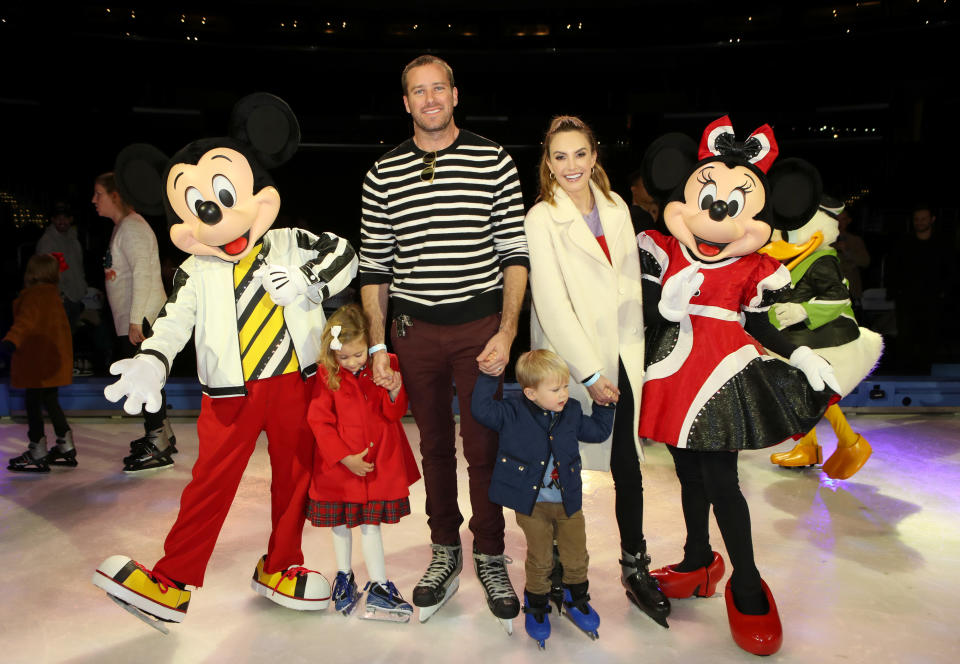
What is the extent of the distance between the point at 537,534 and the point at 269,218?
1205mm

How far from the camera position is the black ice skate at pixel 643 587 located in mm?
2277

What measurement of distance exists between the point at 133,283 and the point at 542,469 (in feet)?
8.43

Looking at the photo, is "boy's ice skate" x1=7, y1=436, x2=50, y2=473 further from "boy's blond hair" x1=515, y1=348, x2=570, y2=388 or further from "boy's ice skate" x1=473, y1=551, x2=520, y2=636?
"boy's blond hair" x1=515, y1=348, x2=570, y2=388

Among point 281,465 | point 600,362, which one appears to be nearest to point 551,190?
point 600,362

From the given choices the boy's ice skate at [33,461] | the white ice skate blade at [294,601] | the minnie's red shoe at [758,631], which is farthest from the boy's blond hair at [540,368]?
the boy's ice skate at [33,461]

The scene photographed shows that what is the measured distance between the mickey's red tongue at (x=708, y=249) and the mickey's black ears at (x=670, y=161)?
8.7 inches

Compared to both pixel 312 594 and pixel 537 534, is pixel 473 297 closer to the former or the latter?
pixel 537 534

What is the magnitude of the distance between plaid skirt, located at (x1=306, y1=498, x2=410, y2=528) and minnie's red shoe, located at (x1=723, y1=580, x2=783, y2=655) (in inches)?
40.2

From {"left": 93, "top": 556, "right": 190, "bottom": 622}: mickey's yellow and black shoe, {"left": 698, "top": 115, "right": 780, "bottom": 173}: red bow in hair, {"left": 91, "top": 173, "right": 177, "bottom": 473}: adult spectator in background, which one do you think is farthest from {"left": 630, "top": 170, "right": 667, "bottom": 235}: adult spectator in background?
{"left": 91, "top": 173, "right": 177, "bottom": 473}: adult spectator in background

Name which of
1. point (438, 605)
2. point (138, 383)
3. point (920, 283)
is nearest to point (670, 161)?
point (438, 605)

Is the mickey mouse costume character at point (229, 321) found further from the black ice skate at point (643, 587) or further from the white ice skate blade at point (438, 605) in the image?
the black ice skate at point (643, 587)

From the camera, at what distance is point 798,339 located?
349 cm

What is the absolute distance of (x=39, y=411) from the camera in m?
3.89

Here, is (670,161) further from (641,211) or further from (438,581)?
(438,581)
